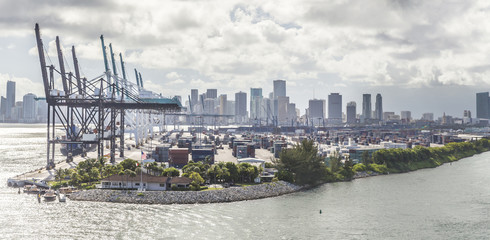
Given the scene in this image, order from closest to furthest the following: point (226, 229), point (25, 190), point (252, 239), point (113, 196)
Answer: point (252, 239) → point (226, 229) → point (113, 196) → point (25, 190)

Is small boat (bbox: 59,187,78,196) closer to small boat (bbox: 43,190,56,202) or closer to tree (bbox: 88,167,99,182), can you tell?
small boat (bbox: 43,190,56,202)

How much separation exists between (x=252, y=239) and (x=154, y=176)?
22.3 metres

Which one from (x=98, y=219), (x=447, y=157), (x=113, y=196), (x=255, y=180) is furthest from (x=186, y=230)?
(x=447, y=157)

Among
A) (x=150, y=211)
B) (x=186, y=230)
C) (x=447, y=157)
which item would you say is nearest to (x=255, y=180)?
(x=150, y=211)

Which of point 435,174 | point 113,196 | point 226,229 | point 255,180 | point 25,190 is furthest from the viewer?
point 435,174

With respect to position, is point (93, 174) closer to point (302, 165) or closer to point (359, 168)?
point (302, 165)

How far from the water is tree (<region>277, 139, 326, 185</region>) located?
499 centimetres

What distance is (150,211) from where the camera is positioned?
143 feet

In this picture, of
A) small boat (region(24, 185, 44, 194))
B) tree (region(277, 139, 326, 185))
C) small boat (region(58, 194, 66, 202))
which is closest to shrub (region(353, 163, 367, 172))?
tree (region(277, 139, 326, 185))

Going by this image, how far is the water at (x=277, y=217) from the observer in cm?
3600

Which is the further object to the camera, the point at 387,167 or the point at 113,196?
the point at 387,167

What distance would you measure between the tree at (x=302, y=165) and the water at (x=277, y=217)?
4995mm

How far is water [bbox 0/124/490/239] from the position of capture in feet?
118

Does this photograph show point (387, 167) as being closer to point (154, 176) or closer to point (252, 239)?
point (154, 176)
